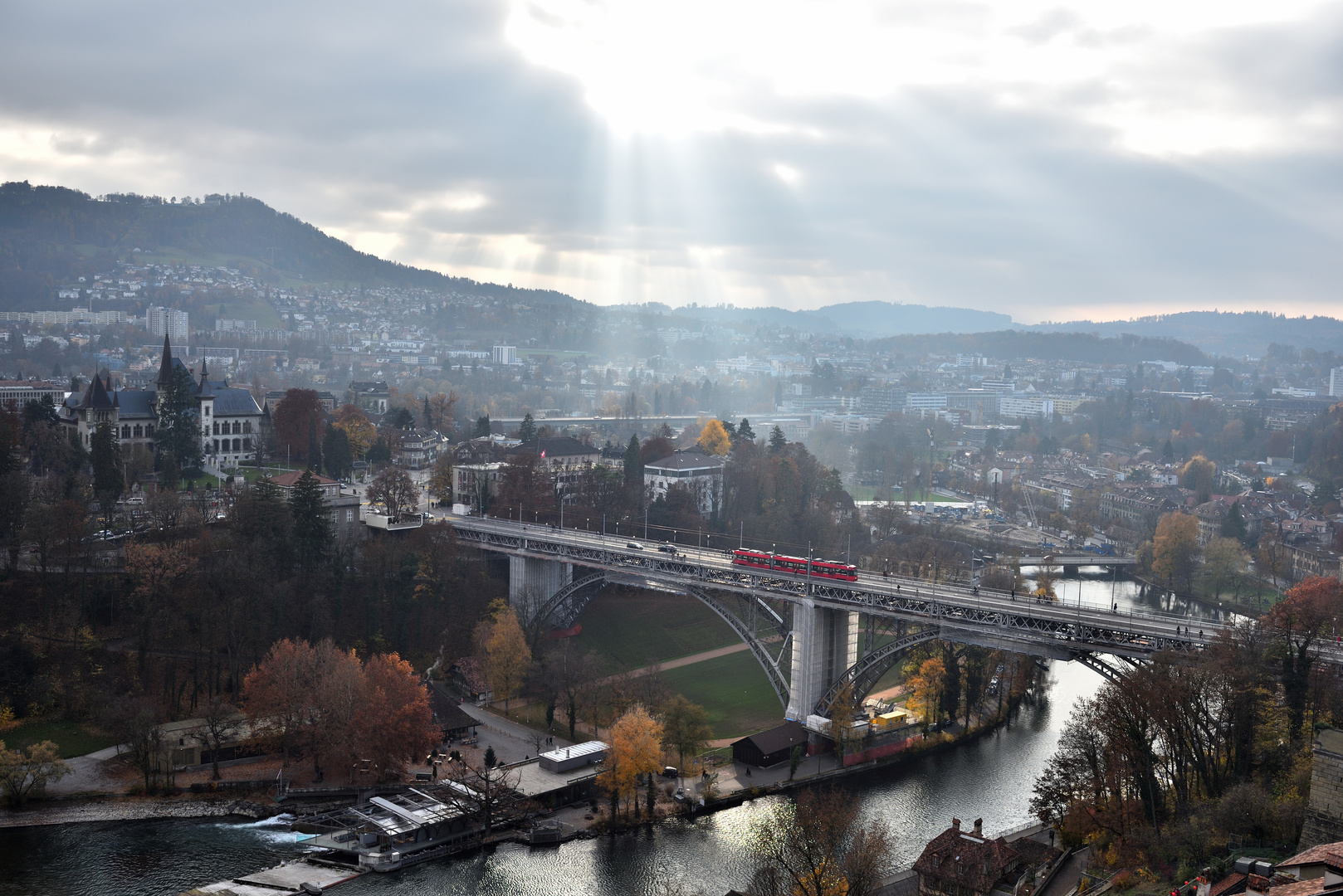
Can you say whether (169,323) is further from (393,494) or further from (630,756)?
(630,756)

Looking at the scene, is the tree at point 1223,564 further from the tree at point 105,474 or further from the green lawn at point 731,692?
the tree at point 105,474

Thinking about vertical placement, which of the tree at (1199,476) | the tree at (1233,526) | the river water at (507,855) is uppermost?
the tree at (1199,476)

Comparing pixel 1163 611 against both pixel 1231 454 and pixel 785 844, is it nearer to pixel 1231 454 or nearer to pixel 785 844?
pixel 785 844

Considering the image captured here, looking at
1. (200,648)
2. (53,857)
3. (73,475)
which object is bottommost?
(53,857)

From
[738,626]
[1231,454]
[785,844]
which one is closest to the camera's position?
[785,844]

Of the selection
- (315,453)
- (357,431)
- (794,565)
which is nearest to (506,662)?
(794,565)

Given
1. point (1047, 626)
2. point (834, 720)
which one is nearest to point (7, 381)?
point (834, 720)

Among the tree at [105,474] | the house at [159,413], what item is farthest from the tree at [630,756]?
the house at [159,413]
